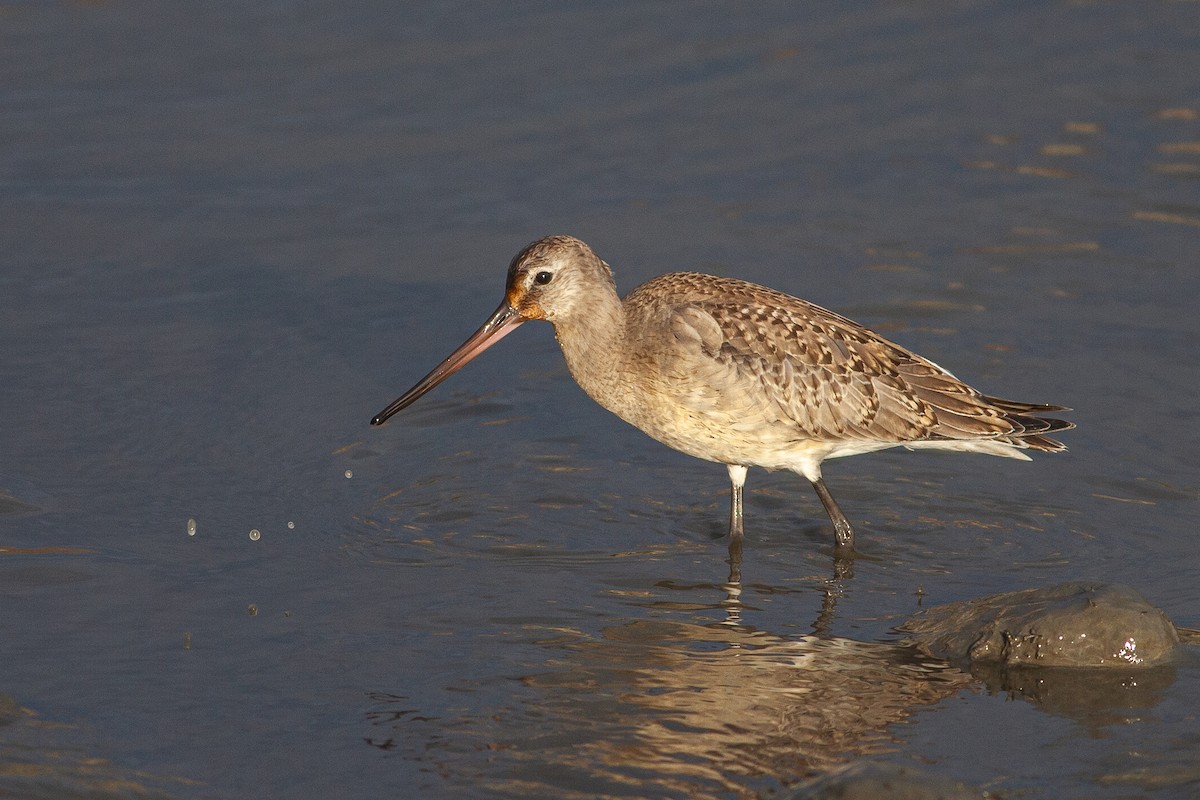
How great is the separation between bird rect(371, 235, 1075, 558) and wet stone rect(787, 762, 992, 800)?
2545mm

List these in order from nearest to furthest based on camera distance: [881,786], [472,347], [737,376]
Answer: [881,786]
[737,376]
[472,347]

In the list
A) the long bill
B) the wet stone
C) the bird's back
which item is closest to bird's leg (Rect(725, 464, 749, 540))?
the bird's back

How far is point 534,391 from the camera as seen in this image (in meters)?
9.94

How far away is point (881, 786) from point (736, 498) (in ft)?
9.39

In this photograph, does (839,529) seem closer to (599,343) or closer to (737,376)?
(737,376)

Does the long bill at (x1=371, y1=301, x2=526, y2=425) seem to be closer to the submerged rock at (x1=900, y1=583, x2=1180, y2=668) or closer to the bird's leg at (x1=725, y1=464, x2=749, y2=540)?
the bird's leg at (x1=725, y1=464, x2=749, y2=540)

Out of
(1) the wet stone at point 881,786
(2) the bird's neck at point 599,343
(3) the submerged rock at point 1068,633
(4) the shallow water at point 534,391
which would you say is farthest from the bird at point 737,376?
(1) the wet stone at point 881,786

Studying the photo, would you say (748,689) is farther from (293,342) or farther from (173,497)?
(293,342)

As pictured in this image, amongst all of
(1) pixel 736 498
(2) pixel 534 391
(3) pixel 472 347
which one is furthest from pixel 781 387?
(2) pixel 534 391

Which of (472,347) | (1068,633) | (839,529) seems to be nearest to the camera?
(1068,633)

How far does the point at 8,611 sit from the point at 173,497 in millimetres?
1390

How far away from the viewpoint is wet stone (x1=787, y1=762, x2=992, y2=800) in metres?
5.38

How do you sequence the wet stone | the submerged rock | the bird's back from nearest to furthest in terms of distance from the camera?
1. the wet stone
2. the submerged rock
3. the bird's back

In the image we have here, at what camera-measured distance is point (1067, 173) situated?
12.3m
